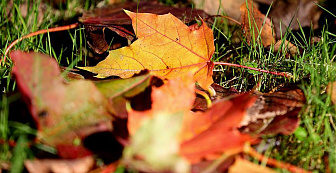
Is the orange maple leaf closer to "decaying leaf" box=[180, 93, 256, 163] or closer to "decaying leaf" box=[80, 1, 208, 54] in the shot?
"decaying leaf" box=[180, 93, 256, 163]

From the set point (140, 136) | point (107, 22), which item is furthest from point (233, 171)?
point (107, 22)

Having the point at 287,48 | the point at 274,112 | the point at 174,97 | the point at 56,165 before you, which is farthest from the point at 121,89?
the point at 287,48

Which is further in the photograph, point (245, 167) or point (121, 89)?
point (121, 89)

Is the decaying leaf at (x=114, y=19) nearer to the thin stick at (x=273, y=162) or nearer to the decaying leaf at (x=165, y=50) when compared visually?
the decaying leaf at (x=165, y=50)

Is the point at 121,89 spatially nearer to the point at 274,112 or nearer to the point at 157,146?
the point at 157,146

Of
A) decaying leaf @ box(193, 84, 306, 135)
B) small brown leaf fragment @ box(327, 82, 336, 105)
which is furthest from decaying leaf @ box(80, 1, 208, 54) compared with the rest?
small brown leaf fragment @ box(327, 82, 336, 105)
